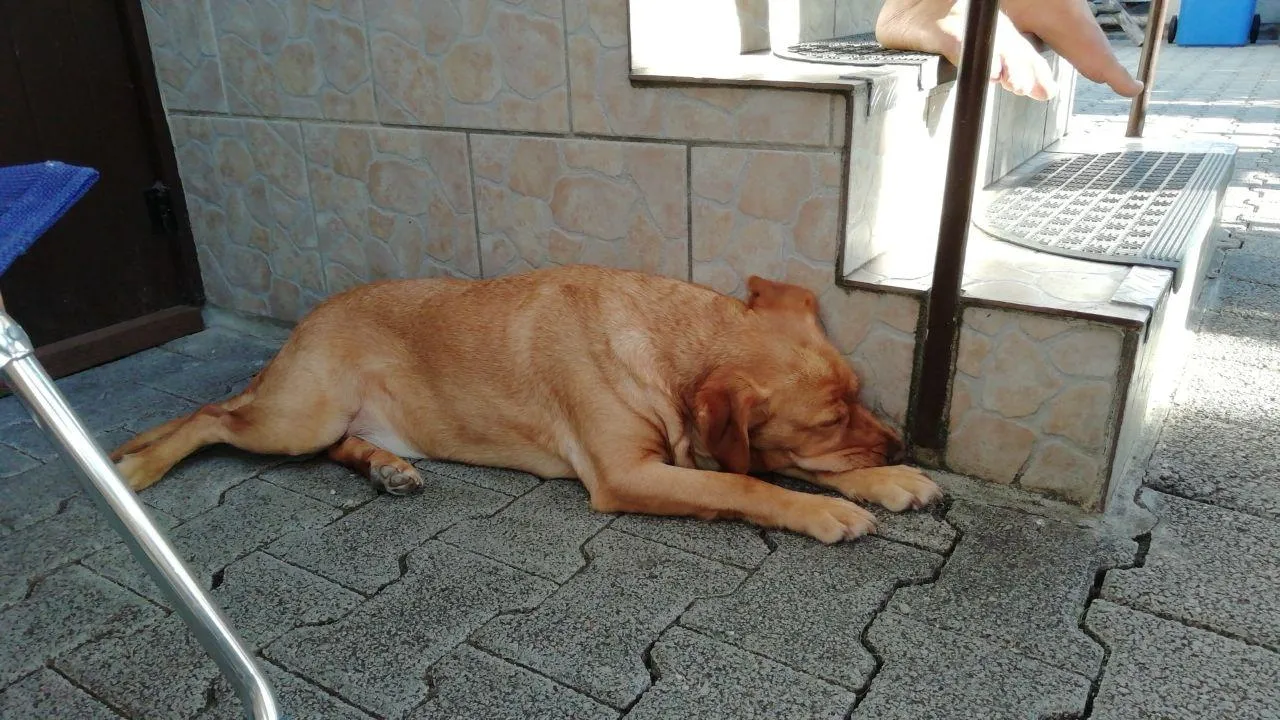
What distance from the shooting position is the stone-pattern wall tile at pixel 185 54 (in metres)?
3.52

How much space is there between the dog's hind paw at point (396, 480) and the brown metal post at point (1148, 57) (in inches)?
145

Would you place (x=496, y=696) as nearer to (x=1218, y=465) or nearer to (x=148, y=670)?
(x=148, y=670)

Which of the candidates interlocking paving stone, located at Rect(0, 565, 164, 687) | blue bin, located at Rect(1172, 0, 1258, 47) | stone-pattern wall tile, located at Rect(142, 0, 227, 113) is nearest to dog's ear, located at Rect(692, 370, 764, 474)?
interlocking paving stone, located at Rect(0, 565, 164, 687)

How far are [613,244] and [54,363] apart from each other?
234 centimetres

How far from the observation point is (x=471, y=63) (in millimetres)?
2922

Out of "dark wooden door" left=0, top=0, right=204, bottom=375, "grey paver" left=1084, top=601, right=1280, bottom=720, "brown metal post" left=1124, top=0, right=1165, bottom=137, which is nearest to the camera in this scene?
"grey paver" left=1084, top=601, right=1280, bottom=720

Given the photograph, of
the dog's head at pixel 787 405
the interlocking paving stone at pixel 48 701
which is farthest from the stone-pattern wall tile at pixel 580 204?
the interlocking paving stone at pixel 48 701

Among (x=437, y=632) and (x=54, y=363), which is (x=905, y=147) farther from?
(x=54, y=363)

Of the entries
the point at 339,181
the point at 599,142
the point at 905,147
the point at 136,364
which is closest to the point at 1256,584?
the point at 905,147

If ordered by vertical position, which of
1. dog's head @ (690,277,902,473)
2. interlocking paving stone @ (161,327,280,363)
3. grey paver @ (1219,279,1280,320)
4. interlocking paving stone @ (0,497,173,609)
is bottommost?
interlocking paving stone @ (161,327,280,363)

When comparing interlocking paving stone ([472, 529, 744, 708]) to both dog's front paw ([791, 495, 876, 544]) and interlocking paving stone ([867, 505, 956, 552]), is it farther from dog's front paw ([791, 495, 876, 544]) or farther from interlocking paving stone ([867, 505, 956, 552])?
interlocking paving stone ([867, 505, 956, 552])

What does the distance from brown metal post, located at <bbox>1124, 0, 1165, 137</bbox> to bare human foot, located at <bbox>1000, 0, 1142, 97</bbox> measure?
1.07 m

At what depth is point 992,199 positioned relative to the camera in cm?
333

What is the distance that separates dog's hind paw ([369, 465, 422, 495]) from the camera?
250cm
